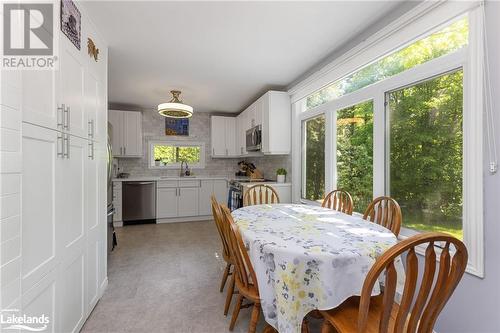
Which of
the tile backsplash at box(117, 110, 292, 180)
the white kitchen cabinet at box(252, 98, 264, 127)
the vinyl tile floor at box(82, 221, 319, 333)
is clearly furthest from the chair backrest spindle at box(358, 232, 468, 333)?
the tile backsplash at box(117, 110, 292, 180)

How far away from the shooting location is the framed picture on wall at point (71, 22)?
4.96ft

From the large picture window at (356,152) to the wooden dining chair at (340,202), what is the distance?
0.60 ft

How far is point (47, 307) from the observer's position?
1.29 m

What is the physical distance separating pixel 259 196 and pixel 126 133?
10.8ft

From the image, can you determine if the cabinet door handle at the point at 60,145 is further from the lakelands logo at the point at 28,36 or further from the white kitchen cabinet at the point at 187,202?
the white kitchen cabinet at the point at 187,202

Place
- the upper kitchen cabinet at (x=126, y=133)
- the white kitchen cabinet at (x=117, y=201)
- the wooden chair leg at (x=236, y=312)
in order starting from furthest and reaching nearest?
the upper kitchen cabinet at (x=126, y=133), the white kitchen cabinet at (x=117, y=201), the wooden chair leg at (x=236, y=312)

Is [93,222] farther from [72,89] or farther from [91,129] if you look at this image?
[72,89]

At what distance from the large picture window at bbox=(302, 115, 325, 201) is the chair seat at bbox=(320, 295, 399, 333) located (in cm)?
191

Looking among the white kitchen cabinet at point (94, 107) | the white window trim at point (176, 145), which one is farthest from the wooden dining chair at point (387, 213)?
the white window trim at point (176, 145)

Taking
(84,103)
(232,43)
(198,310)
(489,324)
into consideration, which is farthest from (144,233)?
(489,324)

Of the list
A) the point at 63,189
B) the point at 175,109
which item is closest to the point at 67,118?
the point at 63,189

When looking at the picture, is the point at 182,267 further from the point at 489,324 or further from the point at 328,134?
the point at 489,324

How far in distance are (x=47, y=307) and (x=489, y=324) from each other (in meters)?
2.40

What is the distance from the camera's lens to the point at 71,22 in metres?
1.62
